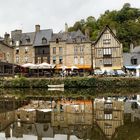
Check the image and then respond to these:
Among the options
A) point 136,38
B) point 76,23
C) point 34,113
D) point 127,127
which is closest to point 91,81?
point 34,113

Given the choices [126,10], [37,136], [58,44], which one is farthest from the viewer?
[126,10]

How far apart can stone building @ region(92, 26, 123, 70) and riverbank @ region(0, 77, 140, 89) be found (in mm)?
16148

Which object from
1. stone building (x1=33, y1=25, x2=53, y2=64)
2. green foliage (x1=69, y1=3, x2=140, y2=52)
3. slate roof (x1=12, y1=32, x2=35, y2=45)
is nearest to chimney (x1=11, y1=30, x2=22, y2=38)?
slate roof (x1=12, y1=32, x2=35, y2=45)

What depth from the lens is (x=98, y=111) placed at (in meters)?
26.0

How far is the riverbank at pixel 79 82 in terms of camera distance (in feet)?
186

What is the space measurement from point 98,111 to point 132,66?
1945 inches

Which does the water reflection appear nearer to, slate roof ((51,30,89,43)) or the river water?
the river water

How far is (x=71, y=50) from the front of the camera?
76000mm

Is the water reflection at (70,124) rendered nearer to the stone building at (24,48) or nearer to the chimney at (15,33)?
the stone building at (24,48)

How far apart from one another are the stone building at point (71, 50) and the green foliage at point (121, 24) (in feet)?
72.2

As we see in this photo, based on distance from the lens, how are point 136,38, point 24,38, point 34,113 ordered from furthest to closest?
point 136,38
point 24,38
point 34,113

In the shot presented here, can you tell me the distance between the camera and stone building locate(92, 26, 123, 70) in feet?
241

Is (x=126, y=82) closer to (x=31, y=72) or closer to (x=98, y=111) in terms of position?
(x=31, y=72)

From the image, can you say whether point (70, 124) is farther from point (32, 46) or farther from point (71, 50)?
point (32, 46)
